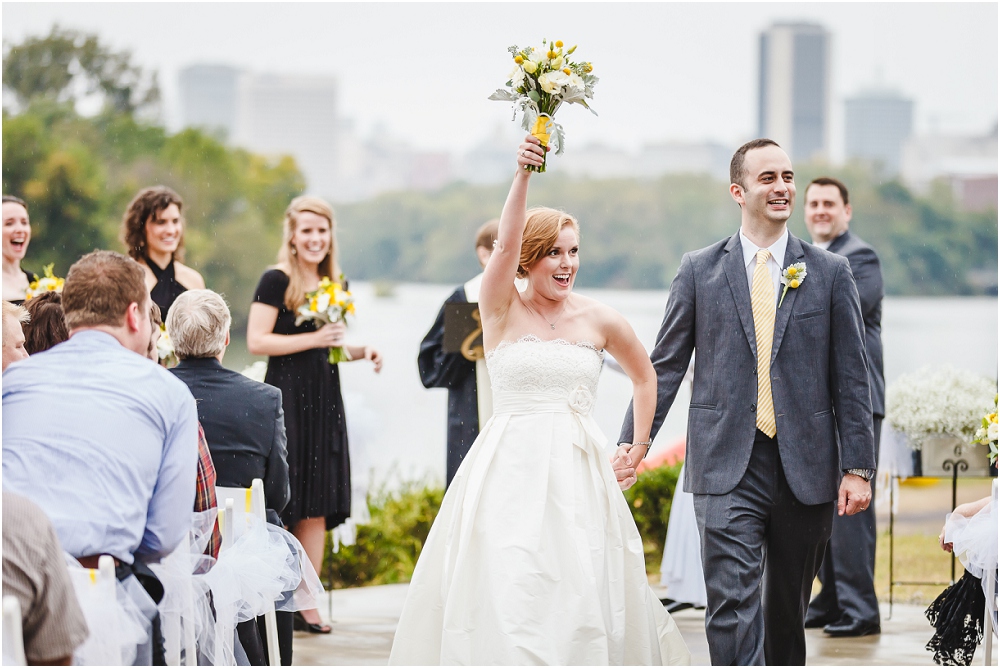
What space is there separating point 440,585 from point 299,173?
843 inches

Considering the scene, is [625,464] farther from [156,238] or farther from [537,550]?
[156,238]

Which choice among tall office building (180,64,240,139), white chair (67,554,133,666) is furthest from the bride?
tall office building (180,64,240,139)

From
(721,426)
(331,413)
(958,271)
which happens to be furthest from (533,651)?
(958,271)

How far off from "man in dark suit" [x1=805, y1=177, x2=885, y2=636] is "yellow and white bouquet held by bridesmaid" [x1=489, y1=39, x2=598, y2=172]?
2.53 meters

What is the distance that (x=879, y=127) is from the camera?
2378 cm

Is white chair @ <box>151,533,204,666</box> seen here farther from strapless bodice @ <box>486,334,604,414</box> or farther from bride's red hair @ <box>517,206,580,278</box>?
bride's red hair @ <box>517,206,580,278</box>

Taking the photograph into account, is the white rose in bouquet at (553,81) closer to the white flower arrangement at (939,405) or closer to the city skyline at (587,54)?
the white flower arrangement at (939,405)

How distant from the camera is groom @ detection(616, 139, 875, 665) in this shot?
3928mm

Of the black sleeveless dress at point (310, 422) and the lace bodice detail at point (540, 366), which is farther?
the black sleeveless dress at point (310, 422)

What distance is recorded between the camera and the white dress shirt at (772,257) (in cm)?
413

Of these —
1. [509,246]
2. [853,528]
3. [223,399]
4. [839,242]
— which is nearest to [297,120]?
[839,242]

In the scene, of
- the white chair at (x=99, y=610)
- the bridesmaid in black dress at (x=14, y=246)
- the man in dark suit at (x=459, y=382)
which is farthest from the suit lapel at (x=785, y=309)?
the bridesmaid in black dress at (x=14, y=246)

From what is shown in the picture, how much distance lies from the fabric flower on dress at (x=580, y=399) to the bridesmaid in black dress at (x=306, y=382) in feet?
7.13

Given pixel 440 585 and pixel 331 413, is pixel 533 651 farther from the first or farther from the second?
pixel 331 413
